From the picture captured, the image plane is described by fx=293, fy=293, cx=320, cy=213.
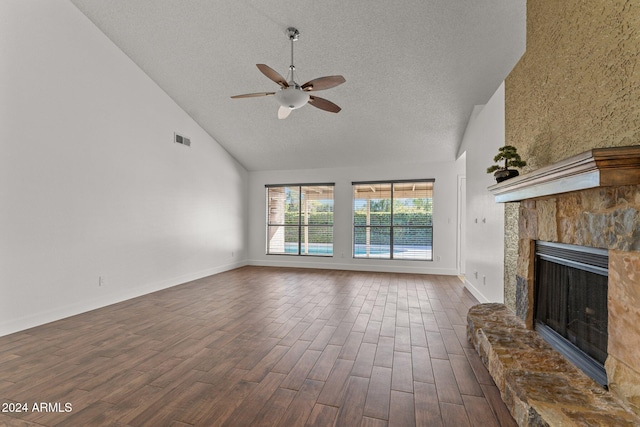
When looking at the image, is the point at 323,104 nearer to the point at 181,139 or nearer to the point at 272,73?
the point at 272,73

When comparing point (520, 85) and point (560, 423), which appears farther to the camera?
point (520, 85)

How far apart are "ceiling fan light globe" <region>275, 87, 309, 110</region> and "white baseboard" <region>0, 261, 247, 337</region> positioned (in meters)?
3.50

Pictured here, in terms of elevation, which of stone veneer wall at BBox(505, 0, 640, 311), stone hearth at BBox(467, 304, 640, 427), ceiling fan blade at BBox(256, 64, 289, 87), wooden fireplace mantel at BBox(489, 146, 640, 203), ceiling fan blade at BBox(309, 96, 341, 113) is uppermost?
ceiling fan blade at BBox(256, 64, 289, 87)

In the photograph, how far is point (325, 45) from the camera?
146 inches

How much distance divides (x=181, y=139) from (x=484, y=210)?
203 inches

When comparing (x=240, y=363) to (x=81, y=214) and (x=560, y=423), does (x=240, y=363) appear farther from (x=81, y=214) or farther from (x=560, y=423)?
(x=81, y=214)

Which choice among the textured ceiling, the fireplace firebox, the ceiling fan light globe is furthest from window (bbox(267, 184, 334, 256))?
the fireplace firebox

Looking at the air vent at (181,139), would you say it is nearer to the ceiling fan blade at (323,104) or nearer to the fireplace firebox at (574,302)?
the ceiling fan blade at (323,104)

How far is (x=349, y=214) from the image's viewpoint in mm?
6910

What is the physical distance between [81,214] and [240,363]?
9.70 feet

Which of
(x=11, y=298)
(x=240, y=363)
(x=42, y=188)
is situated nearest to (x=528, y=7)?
(x=240, y=363)

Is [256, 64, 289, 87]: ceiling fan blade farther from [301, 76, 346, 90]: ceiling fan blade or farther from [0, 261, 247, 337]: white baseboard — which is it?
[0, 261, 247, 337]: white baseboard

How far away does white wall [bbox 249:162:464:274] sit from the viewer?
6.25 meters

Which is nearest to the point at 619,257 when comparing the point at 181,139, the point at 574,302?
the point at 574,302
